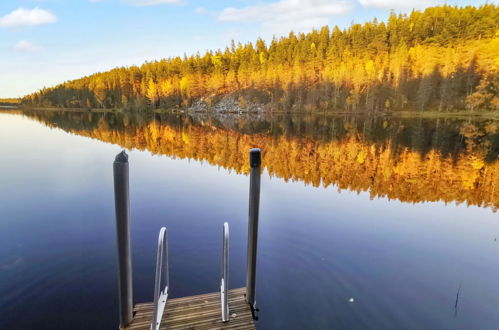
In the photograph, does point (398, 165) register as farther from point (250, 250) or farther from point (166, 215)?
point (250, 250)

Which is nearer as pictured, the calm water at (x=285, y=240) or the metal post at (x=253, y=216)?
the metal post at (x=253, y=216)

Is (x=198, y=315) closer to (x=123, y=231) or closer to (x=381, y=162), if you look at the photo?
(x=123, y=231)

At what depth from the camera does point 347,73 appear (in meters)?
98.7

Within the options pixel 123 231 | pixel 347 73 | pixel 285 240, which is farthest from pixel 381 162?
pixel 347 73

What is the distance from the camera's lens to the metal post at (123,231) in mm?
4883

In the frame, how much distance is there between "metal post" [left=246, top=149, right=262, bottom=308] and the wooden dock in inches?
12.8

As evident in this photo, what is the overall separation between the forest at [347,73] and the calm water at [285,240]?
74.2 m

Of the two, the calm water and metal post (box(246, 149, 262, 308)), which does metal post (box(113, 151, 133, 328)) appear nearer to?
the calm water

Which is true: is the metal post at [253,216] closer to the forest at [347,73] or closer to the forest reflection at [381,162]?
the forest reflection at [381,162]

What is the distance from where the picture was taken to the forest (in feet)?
274

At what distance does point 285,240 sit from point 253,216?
482cm

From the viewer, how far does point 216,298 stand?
20.7ft

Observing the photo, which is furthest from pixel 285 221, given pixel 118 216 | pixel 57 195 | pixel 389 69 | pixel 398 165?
pixel 389 69

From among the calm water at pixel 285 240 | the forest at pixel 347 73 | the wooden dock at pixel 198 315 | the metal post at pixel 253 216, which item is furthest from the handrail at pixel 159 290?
the forest at pixel 347 73
